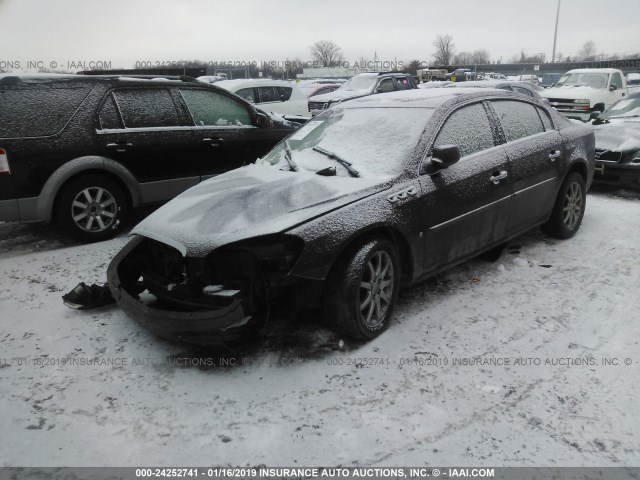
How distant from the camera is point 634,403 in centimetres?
280

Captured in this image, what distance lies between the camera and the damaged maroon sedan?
307 cm

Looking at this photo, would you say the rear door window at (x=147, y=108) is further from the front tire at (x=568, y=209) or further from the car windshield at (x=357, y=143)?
the front tire at (x=568, y=209)

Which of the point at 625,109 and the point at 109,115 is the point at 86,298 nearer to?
the point at 109,115

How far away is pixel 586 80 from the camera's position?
51.3 feet

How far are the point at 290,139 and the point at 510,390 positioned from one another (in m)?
2.90

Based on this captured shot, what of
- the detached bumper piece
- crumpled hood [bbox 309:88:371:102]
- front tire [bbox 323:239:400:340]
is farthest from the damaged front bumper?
crumpled hood [bbox 309:88:371:102]

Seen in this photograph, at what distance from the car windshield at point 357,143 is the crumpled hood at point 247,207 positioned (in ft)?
0.56

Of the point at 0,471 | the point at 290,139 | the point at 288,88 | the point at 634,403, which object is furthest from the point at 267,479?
the point at 288,88

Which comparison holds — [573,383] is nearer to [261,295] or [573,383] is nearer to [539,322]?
[539,322]

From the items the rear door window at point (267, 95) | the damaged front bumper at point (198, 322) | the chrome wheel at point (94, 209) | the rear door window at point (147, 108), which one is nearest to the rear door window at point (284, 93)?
the rear door window at point (267, 95)

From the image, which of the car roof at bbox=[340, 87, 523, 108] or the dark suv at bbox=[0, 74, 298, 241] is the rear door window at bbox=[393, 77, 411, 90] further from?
the car roof at bbox=[340, 87, 523, 108]

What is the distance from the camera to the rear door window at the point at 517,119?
4621 mm

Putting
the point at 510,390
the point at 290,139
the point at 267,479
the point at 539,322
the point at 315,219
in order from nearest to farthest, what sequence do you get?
the point at 267,479
the point at 510,390
the point at 315,219
the point at 539,322
the point at 290,139

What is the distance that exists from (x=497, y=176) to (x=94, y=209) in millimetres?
4075
